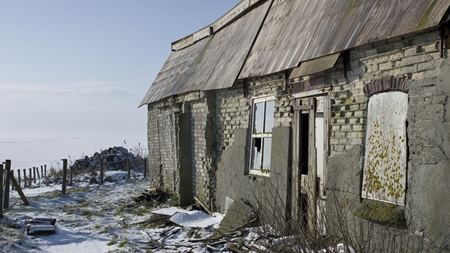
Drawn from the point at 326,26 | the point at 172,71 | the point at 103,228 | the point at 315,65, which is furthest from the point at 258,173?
the point at 172,71

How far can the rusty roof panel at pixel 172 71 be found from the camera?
12.4 metres

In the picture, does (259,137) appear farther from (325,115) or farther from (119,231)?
(119,231)

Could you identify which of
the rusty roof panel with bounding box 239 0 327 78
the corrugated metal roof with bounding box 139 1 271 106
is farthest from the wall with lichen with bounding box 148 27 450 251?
the corrugated metal roof with bounding box 139 1 271 106

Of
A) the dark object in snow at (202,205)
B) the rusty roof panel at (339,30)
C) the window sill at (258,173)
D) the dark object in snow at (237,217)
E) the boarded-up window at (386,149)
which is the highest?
the rusty roof panel at (339,30)

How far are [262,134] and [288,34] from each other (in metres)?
2.08

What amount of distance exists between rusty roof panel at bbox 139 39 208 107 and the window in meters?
4.26

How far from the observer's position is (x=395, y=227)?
4.67m

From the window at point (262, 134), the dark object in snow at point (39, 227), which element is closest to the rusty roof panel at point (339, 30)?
the window at point (262, 134)

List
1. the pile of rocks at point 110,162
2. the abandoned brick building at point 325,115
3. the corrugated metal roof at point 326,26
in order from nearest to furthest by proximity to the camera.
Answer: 1. the abandoned brick building at point 325,115
2. the corrugated metal roof at point 326,26
3. the pile of rocks at point 110,162

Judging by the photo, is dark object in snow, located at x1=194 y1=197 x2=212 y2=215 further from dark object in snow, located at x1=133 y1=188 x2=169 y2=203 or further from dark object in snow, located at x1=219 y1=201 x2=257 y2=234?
dark object in snow, located at x1=133 y1=188 x2=169 y2=203

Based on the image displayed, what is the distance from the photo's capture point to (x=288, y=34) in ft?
25.1

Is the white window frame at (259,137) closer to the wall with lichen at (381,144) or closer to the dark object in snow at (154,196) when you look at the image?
the wall with lichen at (381,144)

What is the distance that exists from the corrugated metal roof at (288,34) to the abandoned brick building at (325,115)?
0.03m

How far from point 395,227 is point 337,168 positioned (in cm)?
126
